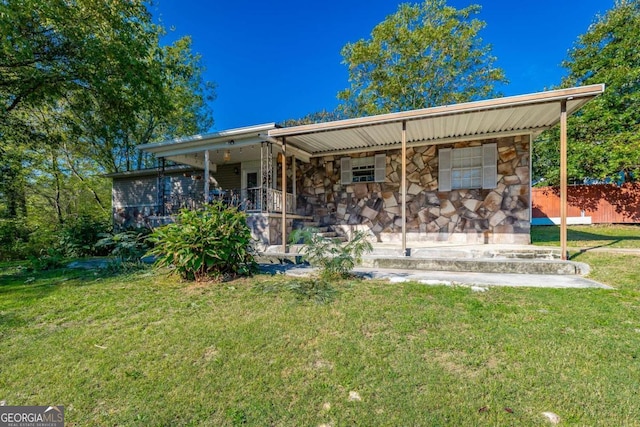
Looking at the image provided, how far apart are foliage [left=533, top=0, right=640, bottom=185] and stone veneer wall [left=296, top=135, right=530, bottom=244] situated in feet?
28.9

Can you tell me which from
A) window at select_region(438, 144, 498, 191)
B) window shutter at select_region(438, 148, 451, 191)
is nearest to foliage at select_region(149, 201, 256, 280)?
window shutter at select_region(438, 148, 451, 191)

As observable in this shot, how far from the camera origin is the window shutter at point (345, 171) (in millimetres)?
8469

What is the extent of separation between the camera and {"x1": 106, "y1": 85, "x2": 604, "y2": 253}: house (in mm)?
6203

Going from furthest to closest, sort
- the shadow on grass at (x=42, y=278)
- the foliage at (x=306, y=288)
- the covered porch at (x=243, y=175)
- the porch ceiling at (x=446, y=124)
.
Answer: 1. the covered porch at (x=243, y=175)
2. the porch ceiling at (x=446, y=124)
3. the shadow on grass at (x=42, y=278)
4. the foliage at (x=306, y=288)

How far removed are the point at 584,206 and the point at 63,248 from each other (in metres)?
19.4

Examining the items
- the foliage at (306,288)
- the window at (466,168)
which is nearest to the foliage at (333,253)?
the foliage at (306,288)

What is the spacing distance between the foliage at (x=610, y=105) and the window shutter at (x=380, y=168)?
10345 millimetres

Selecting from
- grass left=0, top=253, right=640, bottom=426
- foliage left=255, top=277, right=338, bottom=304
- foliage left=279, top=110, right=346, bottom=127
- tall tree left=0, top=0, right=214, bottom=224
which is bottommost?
grass left=0, top=253, right=640, bottom=426

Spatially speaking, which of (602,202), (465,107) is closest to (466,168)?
(465,107)

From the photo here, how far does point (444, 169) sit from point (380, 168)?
1.62 metres

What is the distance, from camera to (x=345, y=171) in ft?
27.9

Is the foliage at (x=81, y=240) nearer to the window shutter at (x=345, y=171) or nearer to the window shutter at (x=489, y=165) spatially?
the window shutter at (x=345, y=171)

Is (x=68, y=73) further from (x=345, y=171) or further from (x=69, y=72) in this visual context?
(x=345, y=171)

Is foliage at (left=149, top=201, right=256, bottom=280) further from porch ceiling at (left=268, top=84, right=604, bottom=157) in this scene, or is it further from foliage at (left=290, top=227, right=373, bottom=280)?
porch ceiling at (left=268, top=84, right=604, bottom=157)
